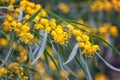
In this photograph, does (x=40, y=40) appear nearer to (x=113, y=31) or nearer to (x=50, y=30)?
(x=50, y=30)

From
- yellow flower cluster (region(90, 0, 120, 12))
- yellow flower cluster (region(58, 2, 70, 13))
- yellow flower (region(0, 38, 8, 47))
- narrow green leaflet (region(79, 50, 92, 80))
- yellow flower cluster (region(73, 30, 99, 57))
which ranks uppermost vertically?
yellow flower cluster (region(90, 0, 120, 12))

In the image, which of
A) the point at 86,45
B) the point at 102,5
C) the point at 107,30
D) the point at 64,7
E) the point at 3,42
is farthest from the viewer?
the point at 64,7

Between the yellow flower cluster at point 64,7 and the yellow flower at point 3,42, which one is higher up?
the yellow flower cluster at point 64,7

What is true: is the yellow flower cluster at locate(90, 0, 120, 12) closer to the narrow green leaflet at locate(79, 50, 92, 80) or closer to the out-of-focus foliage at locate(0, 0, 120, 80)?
the out-of-focus foliage at locate(0, 0, 120, 80)

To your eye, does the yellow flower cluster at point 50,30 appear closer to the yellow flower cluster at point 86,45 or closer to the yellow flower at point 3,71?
the yellow flower cluster at point 86,45

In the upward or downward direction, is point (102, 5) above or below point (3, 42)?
above

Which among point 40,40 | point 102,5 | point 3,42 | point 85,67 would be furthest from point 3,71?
point 102,5

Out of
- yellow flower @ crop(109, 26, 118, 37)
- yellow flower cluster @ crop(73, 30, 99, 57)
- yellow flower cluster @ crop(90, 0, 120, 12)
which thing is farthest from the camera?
yellow flower @ crop(109, 26, 118, 37)

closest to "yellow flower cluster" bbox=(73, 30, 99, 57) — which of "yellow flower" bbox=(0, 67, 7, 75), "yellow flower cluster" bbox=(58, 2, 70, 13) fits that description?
"yellow flower" bbox=(0, 67, 7, 75)

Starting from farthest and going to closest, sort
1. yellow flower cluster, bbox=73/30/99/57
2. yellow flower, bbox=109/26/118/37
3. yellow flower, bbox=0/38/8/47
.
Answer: yellow flower, bbox=109/26/118/37 < yellow flower, bbox=0/38/8/47 < yellow flower cluster, bbox=73/30/99/57

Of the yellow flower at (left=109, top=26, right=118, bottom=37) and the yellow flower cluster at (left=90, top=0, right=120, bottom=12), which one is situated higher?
the yellow flower cluster at (left=90, top=0, right=120, bottom=12)

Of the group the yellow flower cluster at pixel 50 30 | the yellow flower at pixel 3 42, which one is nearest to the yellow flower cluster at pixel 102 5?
the yellow flower at pixel 3 42

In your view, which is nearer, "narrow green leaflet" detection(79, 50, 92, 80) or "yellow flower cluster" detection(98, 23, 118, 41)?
"narrow green leaflet" detection(79, 50, 92, 80)

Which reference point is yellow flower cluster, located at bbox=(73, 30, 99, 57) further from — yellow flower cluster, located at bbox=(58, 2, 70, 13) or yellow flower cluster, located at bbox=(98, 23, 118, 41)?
yellow flower cluster, located at bbox=(58, 2, 70, 13)
